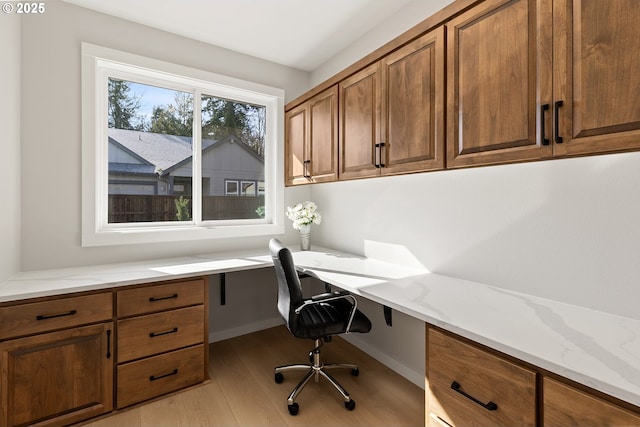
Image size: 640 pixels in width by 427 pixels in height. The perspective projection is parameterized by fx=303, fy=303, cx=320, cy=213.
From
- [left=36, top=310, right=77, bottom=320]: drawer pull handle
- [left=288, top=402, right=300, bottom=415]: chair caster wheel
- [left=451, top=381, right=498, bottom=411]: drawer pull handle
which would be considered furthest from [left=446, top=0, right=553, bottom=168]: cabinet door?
[left=36, top=310, right=77, bottom=320]: drawer pull handle

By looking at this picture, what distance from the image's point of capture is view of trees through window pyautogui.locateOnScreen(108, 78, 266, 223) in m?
2.48

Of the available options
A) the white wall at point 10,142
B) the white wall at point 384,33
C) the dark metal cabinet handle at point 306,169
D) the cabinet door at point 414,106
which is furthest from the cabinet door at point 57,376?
the white wall at point 384,33

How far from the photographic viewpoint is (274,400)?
78.6 inches

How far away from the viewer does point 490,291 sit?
1.62 meters

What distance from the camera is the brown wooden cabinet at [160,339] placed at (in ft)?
6.24

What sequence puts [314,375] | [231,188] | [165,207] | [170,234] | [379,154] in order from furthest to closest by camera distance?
[231,188], [165,207], [170,234], [314,375], [379,154]

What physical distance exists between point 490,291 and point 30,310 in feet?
8.12

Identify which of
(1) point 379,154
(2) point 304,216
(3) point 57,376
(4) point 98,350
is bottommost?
(3) point 57,376

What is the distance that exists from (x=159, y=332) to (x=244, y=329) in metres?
1.07

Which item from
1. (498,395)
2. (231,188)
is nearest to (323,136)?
(231,188)

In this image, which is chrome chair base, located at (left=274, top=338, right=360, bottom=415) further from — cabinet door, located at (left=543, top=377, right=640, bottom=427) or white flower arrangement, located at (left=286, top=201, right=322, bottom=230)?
cabinet door, located at (left=543, top=377, right=640, bottom=427)

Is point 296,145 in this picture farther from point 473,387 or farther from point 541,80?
point 473,387

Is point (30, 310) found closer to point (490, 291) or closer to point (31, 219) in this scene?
point (31, 219)

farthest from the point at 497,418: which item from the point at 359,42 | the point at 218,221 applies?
the point at 359,42
